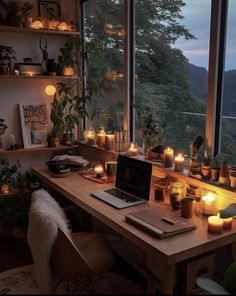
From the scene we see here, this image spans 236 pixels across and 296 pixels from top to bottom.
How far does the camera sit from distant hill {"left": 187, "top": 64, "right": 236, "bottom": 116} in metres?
2.12

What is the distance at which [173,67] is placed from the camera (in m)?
2.56

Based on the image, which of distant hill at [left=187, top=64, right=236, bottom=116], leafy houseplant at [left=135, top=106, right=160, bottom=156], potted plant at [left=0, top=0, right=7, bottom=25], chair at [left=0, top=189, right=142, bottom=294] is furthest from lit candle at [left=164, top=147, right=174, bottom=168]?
potted plant at [left=0, top=0, right=7, bottom=25]

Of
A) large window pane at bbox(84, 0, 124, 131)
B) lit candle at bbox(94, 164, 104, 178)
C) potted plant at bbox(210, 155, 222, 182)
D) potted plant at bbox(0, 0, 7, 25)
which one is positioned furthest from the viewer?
large window pane at bbox(84, 0, 124, 131)

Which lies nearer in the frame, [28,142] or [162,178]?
[162,178]

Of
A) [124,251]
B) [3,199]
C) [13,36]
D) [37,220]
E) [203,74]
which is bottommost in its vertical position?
[124,251]

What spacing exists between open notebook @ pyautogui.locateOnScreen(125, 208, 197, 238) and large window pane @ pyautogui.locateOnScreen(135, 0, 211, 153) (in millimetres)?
737

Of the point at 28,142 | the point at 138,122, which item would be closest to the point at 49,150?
the point at 28,142

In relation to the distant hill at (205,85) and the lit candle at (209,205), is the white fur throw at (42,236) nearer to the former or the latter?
the lit candle at (209,205)

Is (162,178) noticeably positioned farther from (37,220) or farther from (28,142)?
(28,142)

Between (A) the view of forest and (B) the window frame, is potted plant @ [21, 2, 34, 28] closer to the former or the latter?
(A) the view of forest

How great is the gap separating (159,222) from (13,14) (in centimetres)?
234

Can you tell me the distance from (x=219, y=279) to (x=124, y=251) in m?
0.88

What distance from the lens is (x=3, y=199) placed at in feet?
10.4

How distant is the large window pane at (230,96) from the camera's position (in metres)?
2.06
